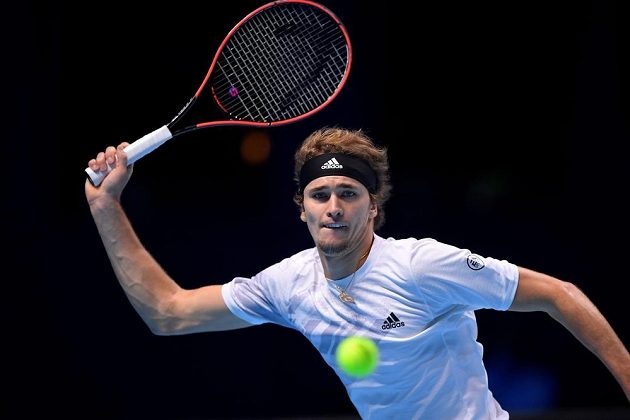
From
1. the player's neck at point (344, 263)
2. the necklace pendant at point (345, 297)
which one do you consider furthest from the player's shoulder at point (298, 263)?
the necklace pendant at point (345, 297)

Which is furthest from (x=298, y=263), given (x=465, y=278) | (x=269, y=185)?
(x=269, y=185)

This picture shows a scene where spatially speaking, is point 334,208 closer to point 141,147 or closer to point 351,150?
point 351,150

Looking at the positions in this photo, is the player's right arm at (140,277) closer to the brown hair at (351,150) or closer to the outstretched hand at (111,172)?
the outstretched hand at (111,172)

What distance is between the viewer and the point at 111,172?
390 centimetres

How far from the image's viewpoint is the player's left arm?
3.49 m

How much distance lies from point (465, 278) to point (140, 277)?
1.37m

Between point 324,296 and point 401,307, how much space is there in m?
0.35

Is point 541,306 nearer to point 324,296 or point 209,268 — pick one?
point 324,296

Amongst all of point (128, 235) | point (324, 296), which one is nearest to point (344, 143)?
point (324, 296)

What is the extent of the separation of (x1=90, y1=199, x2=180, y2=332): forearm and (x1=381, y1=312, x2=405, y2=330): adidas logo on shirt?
969 mm

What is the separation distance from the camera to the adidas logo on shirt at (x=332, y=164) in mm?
3992

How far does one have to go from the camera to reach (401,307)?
12.3 feet

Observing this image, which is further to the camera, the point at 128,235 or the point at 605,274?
the point at 605,274

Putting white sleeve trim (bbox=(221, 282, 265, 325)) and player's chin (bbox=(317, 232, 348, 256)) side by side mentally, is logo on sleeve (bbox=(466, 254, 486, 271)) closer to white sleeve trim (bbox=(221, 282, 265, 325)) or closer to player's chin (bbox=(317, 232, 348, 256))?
player's chin (bbox=(317, 232, 348, 256))
